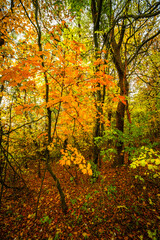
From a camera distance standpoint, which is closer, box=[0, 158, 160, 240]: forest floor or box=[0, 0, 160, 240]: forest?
box=[0, 0, 160, 240]: forest

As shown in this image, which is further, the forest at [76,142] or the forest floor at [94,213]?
the forest floor at [94,213]

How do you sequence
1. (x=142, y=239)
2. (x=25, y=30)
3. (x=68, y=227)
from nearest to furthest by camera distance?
(x=142, y=239)
(x=68, y=227)
(x=25, y=30)

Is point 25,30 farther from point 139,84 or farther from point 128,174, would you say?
point 139,84

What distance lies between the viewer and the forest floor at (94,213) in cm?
269

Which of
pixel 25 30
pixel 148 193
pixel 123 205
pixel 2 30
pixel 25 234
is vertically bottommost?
pixel 25 234

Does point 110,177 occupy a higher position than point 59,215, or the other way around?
point 110,177

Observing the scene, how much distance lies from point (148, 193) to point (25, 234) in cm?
426

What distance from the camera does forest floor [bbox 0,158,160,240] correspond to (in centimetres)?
269

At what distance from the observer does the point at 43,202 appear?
4504 mm

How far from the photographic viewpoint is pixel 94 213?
10.9 feet

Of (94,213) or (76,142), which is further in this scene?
(76,142)

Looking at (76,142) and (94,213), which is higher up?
(76,142)

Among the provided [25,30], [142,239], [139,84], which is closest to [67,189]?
[142,239]

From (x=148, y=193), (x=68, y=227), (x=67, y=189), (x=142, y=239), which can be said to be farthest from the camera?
(x=67, y=189)
